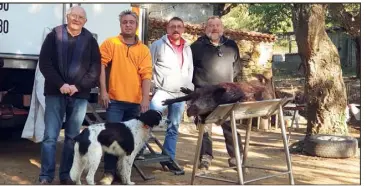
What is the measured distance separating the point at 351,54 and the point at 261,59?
16534 mm

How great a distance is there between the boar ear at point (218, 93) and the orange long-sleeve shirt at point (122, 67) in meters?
1.03

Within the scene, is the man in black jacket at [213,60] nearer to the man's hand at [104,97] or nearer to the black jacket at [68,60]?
the man's hand at [104,97]

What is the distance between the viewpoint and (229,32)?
15.4 metres

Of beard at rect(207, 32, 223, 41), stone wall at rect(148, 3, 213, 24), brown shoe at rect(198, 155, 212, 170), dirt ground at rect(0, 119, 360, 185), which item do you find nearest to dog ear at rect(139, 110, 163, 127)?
dirt ground at rect(0, 119, 360, 185)

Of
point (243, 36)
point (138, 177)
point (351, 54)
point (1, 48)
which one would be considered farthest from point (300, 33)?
point (351, 54)

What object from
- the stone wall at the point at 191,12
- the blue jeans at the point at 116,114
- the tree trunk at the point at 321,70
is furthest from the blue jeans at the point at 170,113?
the stone wall at the point at 191,12

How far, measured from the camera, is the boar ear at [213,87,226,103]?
5270 millimetres

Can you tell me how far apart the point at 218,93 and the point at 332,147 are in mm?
3682

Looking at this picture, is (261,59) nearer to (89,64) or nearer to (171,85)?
(171,85)

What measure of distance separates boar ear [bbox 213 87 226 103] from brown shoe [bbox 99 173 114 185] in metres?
1.49

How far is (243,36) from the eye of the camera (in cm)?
1549

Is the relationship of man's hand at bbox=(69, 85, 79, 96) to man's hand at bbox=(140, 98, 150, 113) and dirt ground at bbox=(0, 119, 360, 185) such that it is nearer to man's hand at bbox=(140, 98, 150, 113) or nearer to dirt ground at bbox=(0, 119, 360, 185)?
man's hand at bbox=(140, 98, 150, 113)

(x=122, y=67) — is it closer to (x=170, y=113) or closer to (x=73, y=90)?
(x=73, y=90)

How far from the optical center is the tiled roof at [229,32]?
14.5 metres
